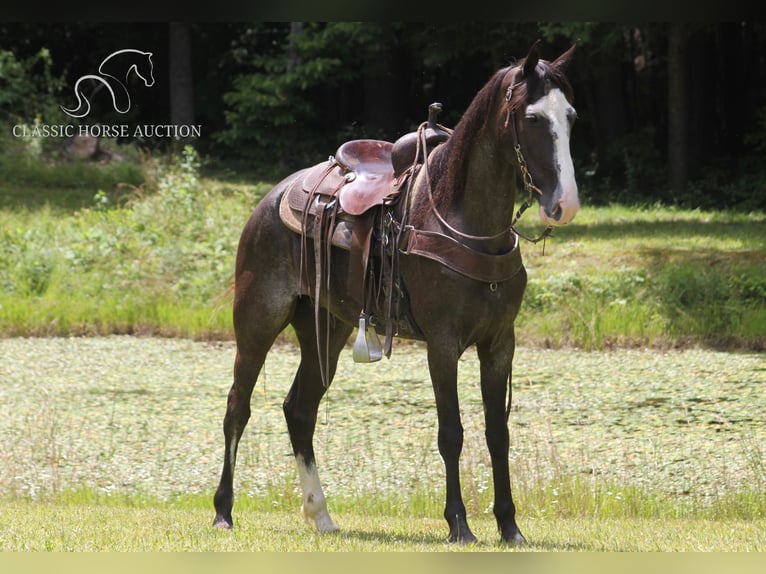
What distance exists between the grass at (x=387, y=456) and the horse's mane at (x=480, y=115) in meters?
1.40

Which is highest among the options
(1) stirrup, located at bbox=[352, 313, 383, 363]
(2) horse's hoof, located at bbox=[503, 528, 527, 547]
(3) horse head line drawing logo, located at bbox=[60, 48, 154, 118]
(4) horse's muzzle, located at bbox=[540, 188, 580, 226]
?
(3) horse head line drawing logo, located at bbox=[60, 48, 154, 118]

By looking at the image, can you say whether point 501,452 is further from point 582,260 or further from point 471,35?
point 471,35

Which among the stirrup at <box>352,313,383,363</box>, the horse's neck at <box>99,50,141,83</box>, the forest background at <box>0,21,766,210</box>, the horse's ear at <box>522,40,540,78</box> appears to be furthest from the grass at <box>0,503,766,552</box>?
the horse's neck at <box>99,50,141,83</box>

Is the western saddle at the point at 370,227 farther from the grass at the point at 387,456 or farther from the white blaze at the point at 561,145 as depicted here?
the grass at the point at 387,456

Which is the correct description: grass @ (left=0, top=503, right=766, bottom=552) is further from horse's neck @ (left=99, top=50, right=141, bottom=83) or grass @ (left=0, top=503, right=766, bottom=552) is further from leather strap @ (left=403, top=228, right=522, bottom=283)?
horse's neck @ (left=99, top=50, right=141, bottom=83)

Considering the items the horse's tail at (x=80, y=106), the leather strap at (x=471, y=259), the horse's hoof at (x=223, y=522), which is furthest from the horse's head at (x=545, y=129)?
the horse's tail at (x=80, y=106)

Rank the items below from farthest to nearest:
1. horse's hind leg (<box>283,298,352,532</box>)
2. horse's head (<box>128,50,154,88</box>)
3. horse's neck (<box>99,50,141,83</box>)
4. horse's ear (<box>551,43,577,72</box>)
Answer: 1. horse's head (<box>128,50,154,88</box>)
2. horse's neck (<box>99,50,141,83</box>)
3. horse's hind leg (<box>283,298,352,532</box>)
4. horse's ear (<box>551,43,577,72</box>)

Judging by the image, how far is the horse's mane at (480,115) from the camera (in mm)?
4395

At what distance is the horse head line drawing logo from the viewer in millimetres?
18453

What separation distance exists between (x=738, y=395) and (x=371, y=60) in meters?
11.1

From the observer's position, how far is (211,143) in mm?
19000

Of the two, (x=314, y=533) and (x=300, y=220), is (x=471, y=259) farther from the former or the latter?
(x=314, y=533)

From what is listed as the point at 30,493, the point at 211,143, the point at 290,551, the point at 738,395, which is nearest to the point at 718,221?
the point at 738,395

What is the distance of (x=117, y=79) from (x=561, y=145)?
16626mm
